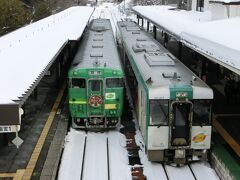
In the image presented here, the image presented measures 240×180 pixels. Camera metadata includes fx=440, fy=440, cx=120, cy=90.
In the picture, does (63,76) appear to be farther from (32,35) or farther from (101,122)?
(101,122)

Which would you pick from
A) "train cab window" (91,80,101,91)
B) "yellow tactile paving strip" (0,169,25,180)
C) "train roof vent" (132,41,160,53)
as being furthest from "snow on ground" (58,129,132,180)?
"train roof vent" (132,41,160,53)

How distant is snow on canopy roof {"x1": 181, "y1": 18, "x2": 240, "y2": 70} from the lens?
1027 centimetres

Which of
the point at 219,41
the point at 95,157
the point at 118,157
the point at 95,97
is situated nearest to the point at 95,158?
the point at 95,157

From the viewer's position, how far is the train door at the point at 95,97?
14203mm

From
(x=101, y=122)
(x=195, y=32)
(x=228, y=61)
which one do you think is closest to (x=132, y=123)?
(x=101, y=122)

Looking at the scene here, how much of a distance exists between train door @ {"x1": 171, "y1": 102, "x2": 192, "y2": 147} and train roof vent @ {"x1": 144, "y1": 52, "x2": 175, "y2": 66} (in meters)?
2.46

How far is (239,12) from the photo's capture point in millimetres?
18844

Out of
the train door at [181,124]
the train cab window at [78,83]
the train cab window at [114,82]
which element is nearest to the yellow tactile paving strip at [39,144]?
the train cab window at [78,83]

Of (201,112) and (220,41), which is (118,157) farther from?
(220,41)

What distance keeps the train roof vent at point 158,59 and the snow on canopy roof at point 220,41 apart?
90 cm

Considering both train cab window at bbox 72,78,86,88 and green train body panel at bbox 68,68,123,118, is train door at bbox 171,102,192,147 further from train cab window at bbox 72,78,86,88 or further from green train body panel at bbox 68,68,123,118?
train cab window at bbox 72,78,86,88

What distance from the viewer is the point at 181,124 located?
465 inches

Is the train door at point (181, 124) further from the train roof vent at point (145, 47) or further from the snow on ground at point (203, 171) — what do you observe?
the train roof vent at point (145, 47)

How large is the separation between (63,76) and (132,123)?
677cm
